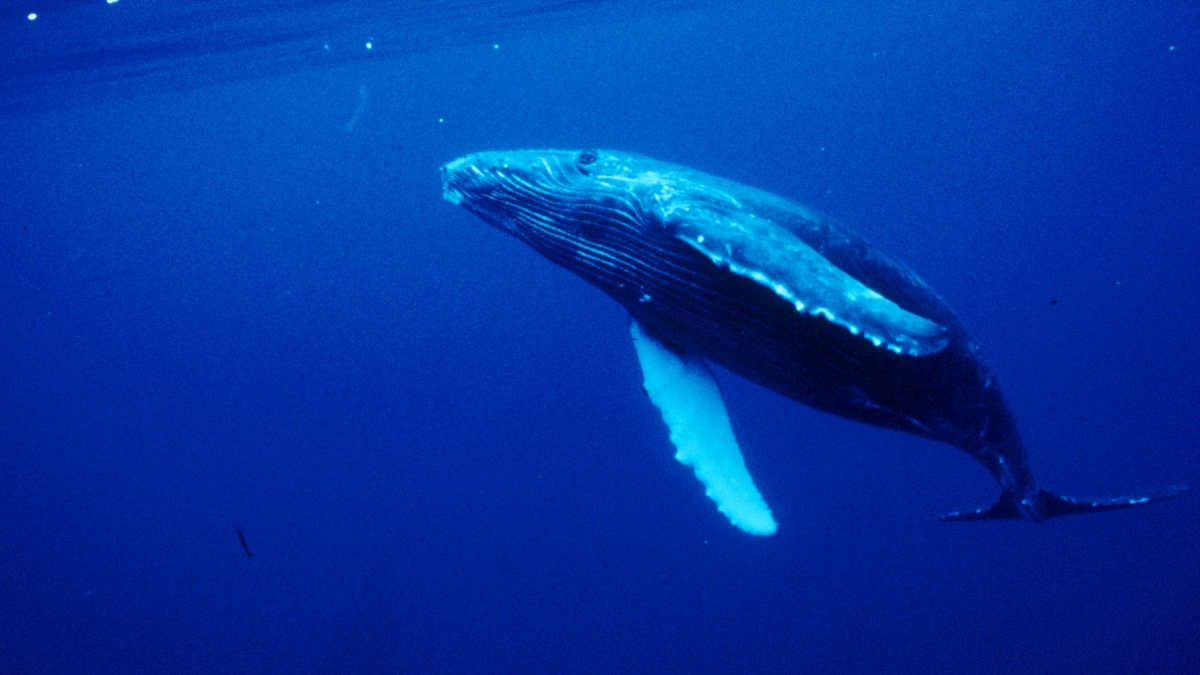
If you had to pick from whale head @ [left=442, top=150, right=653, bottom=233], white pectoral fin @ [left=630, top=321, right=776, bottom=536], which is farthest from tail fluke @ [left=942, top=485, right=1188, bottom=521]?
whale head @ [left=442, top=150, right=653, bottom=233]

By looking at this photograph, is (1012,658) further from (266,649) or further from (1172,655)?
(266,649)

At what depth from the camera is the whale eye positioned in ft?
16.4

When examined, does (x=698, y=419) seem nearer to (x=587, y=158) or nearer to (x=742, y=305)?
(x=742, y=305)

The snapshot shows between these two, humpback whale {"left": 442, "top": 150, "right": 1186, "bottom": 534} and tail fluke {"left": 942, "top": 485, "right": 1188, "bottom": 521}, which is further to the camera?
tail fluke {"left": 942, "top": 485, "right": 1188, "bottom": 521}

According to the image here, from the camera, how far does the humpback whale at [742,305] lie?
3475mm

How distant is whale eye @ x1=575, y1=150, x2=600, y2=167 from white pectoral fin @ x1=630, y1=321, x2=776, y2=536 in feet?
4.06

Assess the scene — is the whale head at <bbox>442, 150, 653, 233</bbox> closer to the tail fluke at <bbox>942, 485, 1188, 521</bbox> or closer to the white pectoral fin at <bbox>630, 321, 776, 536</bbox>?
the white pectoral fin at <bbox>630, 321, 776, 536</bbox>

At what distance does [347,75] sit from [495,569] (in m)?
23.8

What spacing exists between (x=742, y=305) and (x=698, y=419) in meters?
1.51

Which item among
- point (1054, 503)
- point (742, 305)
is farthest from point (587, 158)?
point (1054, 503)

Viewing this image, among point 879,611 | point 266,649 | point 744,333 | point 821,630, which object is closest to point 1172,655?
point 879,611

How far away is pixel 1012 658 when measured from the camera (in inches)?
671

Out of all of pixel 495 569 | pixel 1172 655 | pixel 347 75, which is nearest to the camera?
pixel 1172 655

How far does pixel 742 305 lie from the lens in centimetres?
404
